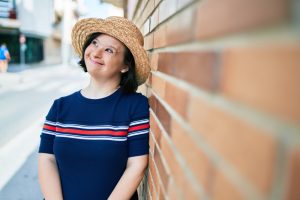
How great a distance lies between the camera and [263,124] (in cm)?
42

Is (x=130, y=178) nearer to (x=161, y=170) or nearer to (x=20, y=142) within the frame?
(x=161, y=170)

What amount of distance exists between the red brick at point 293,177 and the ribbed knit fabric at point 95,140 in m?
1.20

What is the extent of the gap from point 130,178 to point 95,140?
0.28m

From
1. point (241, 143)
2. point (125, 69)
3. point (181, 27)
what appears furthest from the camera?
point (125, 69)

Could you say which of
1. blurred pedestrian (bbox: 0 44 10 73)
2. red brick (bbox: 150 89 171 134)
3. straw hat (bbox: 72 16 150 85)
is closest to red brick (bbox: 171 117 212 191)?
red brick (bbox: 150 89 171 134)

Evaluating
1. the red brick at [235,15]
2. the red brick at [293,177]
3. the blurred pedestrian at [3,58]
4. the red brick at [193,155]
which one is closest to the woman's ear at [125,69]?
the red brick at [193,155]

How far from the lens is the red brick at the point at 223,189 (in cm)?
49

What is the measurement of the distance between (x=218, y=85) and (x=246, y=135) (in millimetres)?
141

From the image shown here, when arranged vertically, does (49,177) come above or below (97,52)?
below

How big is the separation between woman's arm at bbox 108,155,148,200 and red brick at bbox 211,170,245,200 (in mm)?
975

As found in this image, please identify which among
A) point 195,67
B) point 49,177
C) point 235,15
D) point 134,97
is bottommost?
point 49,177

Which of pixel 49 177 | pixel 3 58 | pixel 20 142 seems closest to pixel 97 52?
pixel 49 177

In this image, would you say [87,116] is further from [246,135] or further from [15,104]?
[15,104]

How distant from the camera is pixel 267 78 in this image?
0.41 metres
